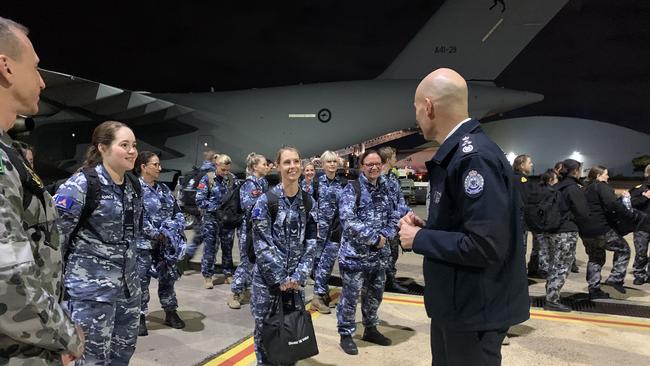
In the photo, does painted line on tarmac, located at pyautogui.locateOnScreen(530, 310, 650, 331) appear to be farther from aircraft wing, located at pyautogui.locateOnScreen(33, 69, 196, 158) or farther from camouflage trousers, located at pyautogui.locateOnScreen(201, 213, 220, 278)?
aircraft wing, located at pyautogui.locateOnScreen(33, 69, 196, 158)

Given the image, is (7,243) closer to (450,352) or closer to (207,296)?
(450,352)

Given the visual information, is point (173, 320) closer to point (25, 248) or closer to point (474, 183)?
point (25, 248)

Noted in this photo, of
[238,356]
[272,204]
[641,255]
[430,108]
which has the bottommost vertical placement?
[238,356]

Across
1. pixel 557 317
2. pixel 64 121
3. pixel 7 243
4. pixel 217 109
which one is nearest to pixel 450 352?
pixel 7 243

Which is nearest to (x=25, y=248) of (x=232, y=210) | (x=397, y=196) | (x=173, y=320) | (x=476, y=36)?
(x=173, y=320)

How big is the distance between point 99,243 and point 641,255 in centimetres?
784

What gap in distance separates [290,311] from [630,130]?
138 feet

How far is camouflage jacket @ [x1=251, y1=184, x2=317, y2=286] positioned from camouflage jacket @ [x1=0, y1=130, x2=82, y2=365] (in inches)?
67.2

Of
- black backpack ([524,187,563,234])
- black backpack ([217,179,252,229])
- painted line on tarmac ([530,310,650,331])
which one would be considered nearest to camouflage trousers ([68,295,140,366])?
black backpack ([217,179,252,229])

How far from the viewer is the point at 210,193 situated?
6656 millimetres

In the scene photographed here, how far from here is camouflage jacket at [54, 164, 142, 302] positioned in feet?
8.63

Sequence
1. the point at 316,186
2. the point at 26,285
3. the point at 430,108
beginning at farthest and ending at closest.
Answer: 1. the point at 316,186
2. the point at 430,108
3. the point at 26,285

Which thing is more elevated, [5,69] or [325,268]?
[5,69]

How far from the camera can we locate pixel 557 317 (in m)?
5.30
